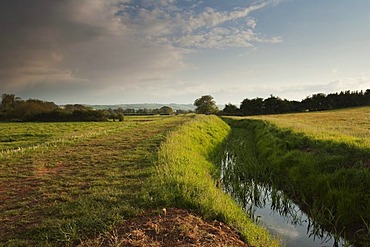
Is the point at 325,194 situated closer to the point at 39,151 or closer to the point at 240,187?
the point at 240,187

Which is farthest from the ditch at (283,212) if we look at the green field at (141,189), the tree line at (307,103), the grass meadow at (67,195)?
the tree line at (307,103)

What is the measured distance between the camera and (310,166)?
40.0 ft

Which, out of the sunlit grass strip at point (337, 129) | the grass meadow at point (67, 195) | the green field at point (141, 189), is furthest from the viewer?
the sunlit grass strip at point (337, 129)

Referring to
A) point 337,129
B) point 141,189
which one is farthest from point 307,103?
point 141,189

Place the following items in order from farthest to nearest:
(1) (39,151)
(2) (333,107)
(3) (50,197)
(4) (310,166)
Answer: (2) (333,107) → (1) (39,151) → (4) (310,166) → (3) (50,197)

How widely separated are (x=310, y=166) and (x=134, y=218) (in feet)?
29.6

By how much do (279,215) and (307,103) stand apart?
90314mm

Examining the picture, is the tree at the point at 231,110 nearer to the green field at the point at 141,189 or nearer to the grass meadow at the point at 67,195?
the green field at the point at 141,189

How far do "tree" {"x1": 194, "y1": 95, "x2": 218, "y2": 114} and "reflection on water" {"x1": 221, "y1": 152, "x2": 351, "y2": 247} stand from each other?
9386 cm

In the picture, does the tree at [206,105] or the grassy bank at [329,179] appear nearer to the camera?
the grassy bank at [329,179]

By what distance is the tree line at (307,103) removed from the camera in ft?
296

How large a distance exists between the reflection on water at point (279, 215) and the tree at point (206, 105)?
93857mm

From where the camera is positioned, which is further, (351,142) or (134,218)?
(351,142)

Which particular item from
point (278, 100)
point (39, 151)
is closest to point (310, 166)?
point (39, 151)
